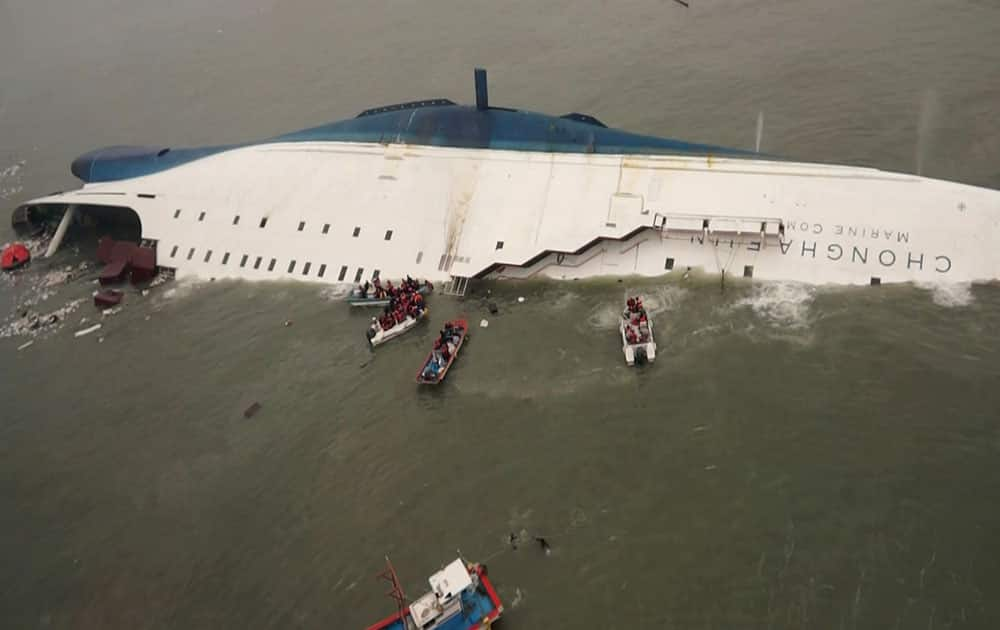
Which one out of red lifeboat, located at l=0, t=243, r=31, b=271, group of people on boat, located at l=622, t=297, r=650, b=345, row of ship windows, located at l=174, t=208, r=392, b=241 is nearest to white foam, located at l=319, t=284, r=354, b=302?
row of ship windows, located at l=174, t=208, r=392, b=241

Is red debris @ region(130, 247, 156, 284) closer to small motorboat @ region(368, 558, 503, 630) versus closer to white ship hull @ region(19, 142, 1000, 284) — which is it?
white ship hull @ region(19, 142, 1000, 284)

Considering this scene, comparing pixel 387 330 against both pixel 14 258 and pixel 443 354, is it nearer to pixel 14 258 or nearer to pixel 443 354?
pixel 443 354

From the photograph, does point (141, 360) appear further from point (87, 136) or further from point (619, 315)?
point (87, 136)

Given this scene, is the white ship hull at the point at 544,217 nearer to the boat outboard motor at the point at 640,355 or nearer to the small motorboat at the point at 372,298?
the small motorboat at the point at 372,298

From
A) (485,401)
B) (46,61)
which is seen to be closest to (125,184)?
(485,401)

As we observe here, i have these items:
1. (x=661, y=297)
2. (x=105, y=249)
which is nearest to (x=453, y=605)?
(x=661, y=297)

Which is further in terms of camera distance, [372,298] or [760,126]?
[760,126]
